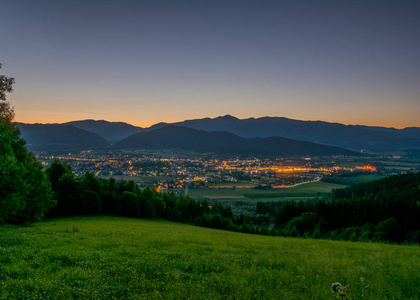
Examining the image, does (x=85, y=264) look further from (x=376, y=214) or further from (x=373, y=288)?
(x=376, y=214)

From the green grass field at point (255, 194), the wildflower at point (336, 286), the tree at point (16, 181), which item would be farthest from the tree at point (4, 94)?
the green grass field at point (255, 194)

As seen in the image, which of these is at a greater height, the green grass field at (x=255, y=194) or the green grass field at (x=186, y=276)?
the green grass field at (x=186, y=276)

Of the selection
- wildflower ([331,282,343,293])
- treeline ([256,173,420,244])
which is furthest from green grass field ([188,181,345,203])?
wildflower ([331,282,343,293])

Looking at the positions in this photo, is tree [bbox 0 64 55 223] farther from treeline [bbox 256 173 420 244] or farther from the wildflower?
treeline [bbox 256 173 420 244]

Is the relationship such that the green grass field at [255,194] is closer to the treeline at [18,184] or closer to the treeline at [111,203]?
the treeline at [111,203]

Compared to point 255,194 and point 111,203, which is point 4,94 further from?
point 255,194

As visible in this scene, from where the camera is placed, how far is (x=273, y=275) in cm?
990

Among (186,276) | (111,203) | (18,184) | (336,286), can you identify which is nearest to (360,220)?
(111,203)

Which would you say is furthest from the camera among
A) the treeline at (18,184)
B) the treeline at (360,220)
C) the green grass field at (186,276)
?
the treeline at (360,220)

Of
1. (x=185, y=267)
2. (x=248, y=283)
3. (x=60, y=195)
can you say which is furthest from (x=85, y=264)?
(x=60, y=195)

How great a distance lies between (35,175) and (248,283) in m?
39.1

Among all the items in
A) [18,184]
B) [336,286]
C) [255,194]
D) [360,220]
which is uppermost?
[336,286]

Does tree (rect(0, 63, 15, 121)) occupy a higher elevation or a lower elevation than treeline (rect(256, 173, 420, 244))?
higher

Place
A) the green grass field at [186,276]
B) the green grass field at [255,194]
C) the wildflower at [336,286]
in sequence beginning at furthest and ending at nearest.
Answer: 1. the green grass field at [255,194]
2. the green grass field at [186,276]
3. the wildflower at [336,286]
